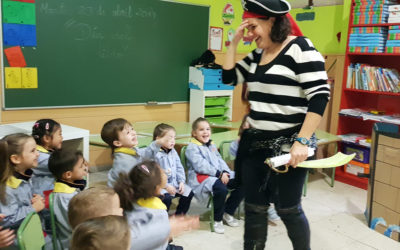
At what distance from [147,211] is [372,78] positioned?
3.37m

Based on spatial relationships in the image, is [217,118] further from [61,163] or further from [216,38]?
[61,163]

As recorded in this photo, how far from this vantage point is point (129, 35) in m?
4.23

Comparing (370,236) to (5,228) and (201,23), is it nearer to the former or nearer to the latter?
(5,228)

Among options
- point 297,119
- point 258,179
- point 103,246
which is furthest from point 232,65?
point 103,246

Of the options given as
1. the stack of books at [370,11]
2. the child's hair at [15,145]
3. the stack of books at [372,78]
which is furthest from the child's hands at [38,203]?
the stack of books at [370,11]

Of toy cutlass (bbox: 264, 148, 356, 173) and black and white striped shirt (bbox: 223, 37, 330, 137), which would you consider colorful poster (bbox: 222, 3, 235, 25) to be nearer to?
black and white striped shirt (bbox: 223, 37, 330, 137)

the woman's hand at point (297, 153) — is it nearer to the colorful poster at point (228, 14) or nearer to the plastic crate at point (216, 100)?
the plastic crate at point (216, 100)

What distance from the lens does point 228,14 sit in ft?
16.9

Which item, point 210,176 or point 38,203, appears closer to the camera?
point 38,203

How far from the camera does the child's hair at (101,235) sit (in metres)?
0.99

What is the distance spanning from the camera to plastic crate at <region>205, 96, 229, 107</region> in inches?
188

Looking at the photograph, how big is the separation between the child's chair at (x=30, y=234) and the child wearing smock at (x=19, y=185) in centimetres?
27

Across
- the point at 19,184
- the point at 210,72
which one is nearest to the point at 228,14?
the point at 210,72

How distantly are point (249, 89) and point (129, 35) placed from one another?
283 cm
